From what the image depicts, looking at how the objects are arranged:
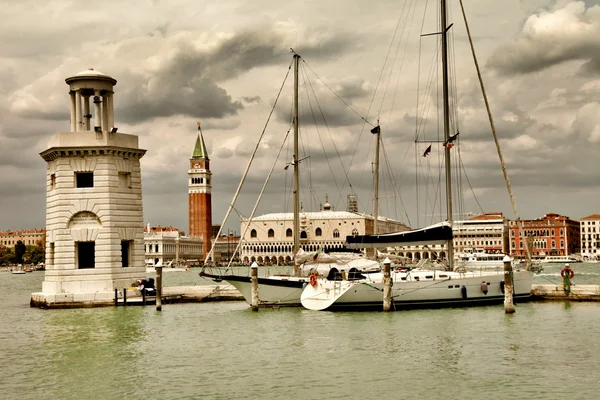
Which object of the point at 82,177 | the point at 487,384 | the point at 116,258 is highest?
the point at 82,177

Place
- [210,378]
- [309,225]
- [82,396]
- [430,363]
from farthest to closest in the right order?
[309,225], [430,363], [210,378], [82,396]

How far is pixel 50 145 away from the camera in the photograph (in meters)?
38.7

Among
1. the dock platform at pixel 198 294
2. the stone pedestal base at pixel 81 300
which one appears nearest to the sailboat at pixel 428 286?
the dock platform at pixel 198 294

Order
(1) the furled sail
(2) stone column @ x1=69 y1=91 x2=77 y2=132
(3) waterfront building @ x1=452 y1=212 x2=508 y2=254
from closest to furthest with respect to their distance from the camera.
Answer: (1) the furled sail < (2) stone column @ x1=69 y1=91 x2=77 y2=132 < (3) waterfront building @ x1=452 y1=212 x2=508 y2=254

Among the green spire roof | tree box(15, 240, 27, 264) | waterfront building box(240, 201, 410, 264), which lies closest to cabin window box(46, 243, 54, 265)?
waterfront building box(240, 201, 410, 264)

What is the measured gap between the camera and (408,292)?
3450 cm

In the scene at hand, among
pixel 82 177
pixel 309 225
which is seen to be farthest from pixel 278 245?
pixel 82 177

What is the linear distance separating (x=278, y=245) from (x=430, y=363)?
159447mm

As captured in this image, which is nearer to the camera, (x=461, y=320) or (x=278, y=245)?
(x=461, y=320)

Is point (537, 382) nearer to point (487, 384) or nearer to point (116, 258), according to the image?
point (487, 384)

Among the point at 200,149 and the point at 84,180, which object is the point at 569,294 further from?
the point at 200,149

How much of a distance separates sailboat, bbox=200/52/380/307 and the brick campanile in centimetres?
14050

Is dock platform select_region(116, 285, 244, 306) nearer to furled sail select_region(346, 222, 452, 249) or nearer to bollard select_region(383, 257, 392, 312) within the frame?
furled sail select_region(346, 222, 452, 249)

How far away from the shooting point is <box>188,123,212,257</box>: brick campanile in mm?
180875
